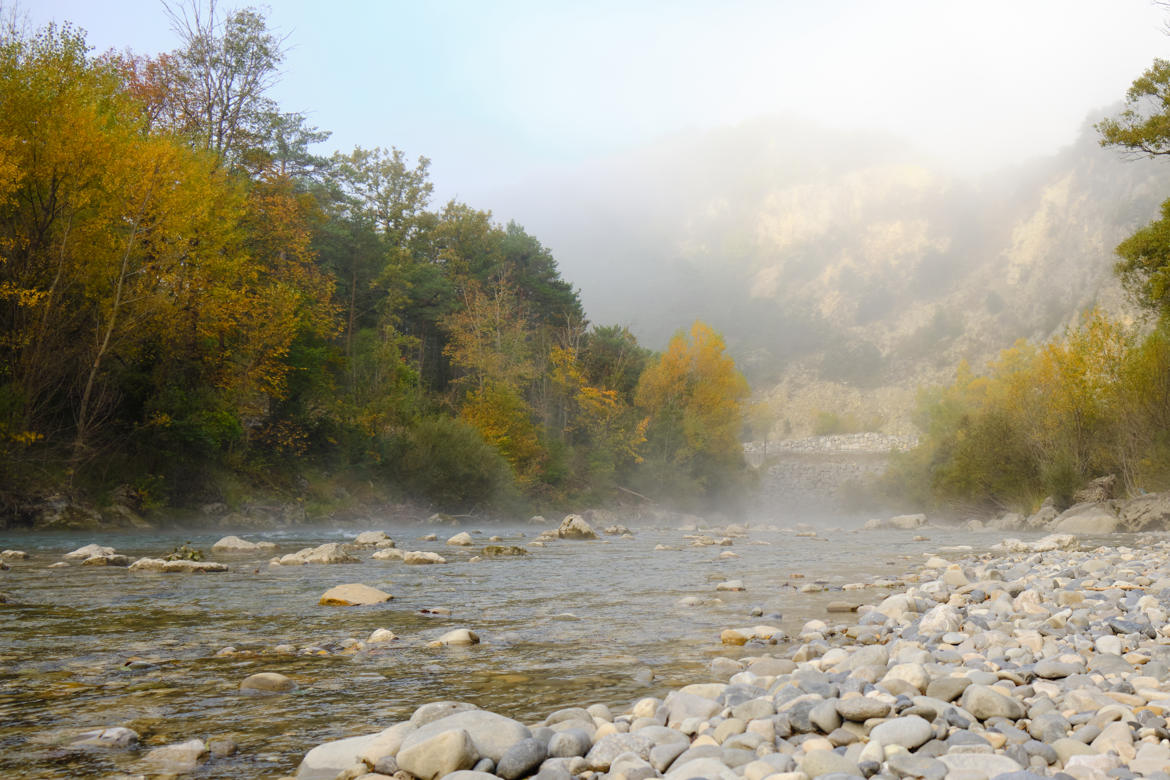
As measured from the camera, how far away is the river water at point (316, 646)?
396 centimetres

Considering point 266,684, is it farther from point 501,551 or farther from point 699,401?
point 699,401

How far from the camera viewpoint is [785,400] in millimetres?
147500

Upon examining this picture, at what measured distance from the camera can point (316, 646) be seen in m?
6.04

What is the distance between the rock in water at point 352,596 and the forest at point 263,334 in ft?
45.6

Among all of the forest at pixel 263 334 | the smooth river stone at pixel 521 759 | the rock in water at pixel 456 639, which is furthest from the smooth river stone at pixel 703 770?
the forest at pixel 263 334

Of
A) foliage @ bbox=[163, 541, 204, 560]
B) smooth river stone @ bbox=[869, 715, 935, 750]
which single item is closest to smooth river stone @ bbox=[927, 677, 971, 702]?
smooth river stone @ bbox=[869, 715, 935, 750]

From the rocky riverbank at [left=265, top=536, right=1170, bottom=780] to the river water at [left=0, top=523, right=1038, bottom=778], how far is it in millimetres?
573

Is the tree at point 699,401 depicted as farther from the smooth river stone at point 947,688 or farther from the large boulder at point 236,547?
the smooth river stone at point 947,688

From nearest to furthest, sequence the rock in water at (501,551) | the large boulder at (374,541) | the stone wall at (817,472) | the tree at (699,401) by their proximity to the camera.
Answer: the rock in water at (501,551) → the large boulder at (374,541) → the tree at (699,401) → the stone wall at (817,472)

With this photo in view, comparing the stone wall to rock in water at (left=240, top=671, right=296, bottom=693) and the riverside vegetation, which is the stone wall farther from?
rock in water at (left=240, top=671, right=296, bottom=693)

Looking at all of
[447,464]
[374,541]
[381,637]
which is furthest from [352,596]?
[447,464]

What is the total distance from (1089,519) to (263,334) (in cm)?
2720

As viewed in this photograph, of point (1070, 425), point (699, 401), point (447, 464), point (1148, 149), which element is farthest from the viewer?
point (699, 401)

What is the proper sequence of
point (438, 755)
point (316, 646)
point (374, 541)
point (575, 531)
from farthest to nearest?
point (575, 531)
point (374, 541)
point (316, 646)
point (438, 755)
